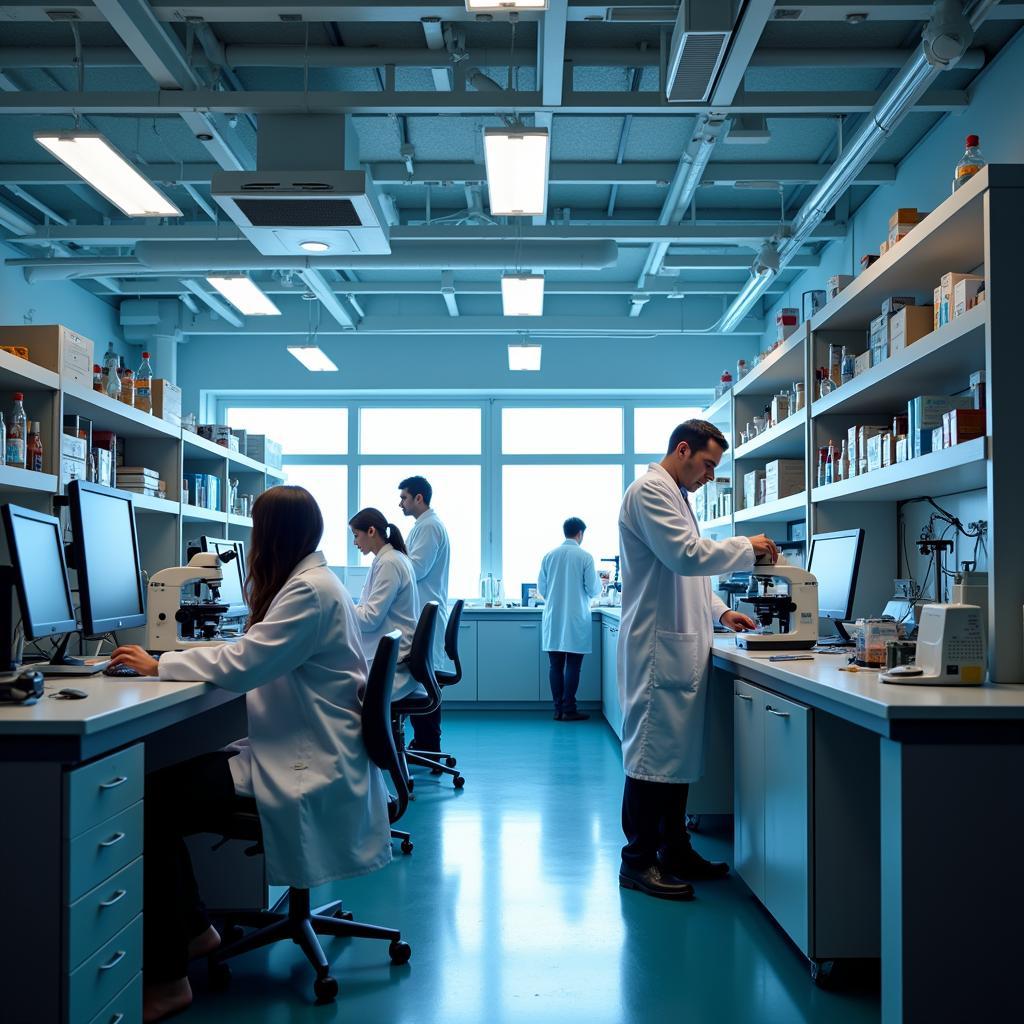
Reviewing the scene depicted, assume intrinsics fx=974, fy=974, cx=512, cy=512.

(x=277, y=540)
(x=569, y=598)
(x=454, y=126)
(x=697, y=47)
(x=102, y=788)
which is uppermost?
(x=454, y=126)

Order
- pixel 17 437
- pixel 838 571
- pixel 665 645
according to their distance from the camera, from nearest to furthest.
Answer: pixel 665 645 < pixel 17 437 < pixel 838 571

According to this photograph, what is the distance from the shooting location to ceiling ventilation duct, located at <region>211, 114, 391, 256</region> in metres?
3.99

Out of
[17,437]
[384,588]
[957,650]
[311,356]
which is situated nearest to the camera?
[957,650]

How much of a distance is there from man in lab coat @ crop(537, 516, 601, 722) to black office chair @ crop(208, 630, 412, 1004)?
15.3 feet

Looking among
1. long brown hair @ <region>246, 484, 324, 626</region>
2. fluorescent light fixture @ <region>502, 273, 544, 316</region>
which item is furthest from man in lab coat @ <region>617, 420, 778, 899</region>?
fluorescent light fixture @ <region>502, 273, 544, 316</region>

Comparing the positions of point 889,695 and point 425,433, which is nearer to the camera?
point 889,695

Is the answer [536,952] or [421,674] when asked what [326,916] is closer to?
[536,952]

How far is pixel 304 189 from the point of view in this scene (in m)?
4.02

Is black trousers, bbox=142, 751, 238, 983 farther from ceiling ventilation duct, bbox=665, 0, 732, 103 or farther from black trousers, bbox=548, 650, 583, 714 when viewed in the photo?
black trousers, bbox=548, 650, 583, 714

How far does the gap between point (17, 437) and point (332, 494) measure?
5.95 m

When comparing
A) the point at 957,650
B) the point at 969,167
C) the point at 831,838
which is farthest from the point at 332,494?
the point at 957,650

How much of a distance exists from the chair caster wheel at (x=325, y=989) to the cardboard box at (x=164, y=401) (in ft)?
11.4

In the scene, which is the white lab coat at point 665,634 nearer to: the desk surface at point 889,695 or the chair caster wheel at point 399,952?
the desk surface at point 889,695

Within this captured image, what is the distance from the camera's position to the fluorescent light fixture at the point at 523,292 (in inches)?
223
